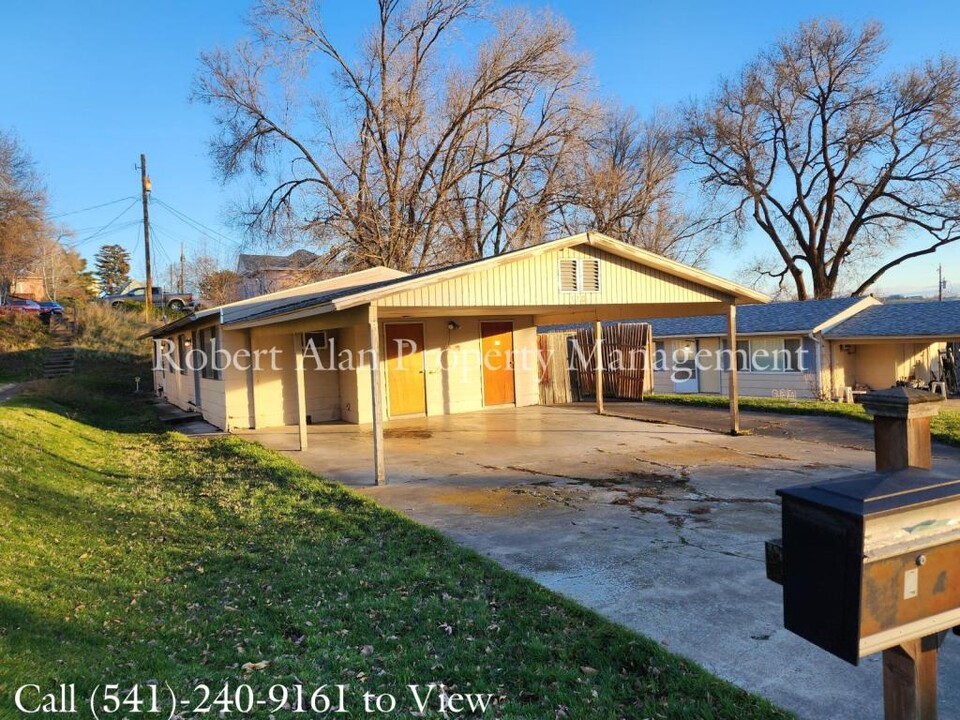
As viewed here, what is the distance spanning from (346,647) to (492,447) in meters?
7.18

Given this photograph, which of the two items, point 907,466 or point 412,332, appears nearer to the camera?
point 907,466

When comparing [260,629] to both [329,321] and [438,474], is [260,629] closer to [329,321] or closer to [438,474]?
[438,474]

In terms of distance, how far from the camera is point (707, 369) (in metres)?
23.0

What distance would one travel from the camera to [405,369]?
1486 cm

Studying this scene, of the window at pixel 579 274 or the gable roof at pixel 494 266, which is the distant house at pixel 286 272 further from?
the window at pixel 579 274

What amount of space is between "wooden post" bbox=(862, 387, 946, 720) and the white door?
2233 cm

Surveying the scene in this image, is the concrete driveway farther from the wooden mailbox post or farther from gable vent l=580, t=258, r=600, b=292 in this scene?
gable vent l=580, t=258, r=600, b=292

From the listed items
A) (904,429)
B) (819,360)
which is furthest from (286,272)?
(904,429)

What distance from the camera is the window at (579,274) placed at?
33.0 ft

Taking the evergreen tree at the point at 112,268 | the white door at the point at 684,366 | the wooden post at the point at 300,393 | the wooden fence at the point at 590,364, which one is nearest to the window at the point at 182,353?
the wooden post at the point at 300,393

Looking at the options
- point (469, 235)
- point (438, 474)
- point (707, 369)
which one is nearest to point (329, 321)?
point (438, 474)

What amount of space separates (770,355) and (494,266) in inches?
614

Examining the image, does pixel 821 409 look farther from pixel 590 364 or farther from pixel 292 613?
pixel 292 613

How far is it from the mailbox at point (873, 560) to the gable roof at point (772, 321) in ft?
62.2
